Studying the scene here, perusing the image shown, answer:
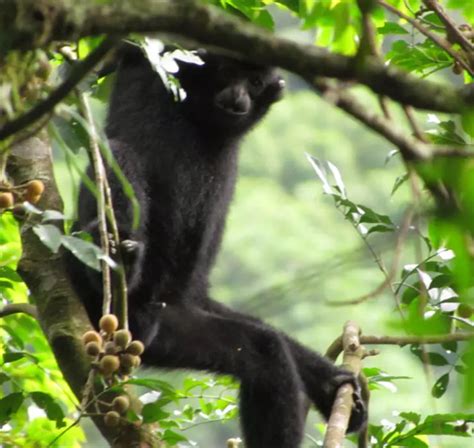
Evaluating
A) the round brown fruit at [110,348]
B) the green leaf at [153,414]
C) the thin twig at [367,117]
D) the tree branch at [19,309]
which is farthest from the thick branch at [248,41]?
the tree branch at [19,309]

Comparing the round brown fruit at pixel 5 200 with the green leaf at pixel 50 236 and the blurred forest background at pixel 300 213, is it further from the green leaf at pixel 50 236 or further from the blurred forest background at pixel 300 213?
the blurred forest background at pixel 300 213

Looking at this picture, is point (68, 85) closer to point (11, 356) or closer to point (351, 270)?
point (351, 270)

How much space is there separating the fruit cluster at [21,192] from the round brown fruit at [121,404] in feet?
2.25

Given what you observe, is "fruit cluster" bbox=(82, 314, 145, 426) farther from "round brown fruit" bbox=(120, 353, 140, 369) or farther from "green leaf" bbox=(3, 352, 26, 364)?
"green leaf" bbox=(3, 352, 26, 364)

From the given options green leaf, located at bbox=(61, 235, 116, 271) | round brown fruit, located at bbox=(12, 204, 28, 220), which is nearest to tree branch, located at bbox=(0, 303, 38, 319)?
round brown fruit, located at bbox=(12, 204, 28, 220)

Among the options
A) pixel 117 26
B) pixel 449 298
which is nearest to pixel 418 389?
pixel 449 298

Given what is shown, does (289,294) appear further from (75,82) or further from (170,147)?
(170,147)

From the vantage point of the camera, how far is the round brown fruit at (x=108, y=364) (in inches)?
104

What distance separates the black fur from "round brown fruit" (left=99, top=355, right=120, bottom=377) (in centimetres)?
133

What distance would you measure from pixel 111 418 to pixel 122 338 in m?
0.44

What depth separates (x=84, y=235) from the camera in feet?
8.79

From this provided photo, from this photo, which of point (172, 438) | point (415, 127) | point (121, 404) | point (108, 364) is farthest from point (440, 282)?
point (415, 127)

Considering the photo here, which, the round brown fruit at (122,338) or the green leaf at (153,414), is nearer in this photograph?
the round brown fruit at (122,338)

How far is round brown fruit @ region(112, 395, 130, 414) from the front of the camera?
301cm
